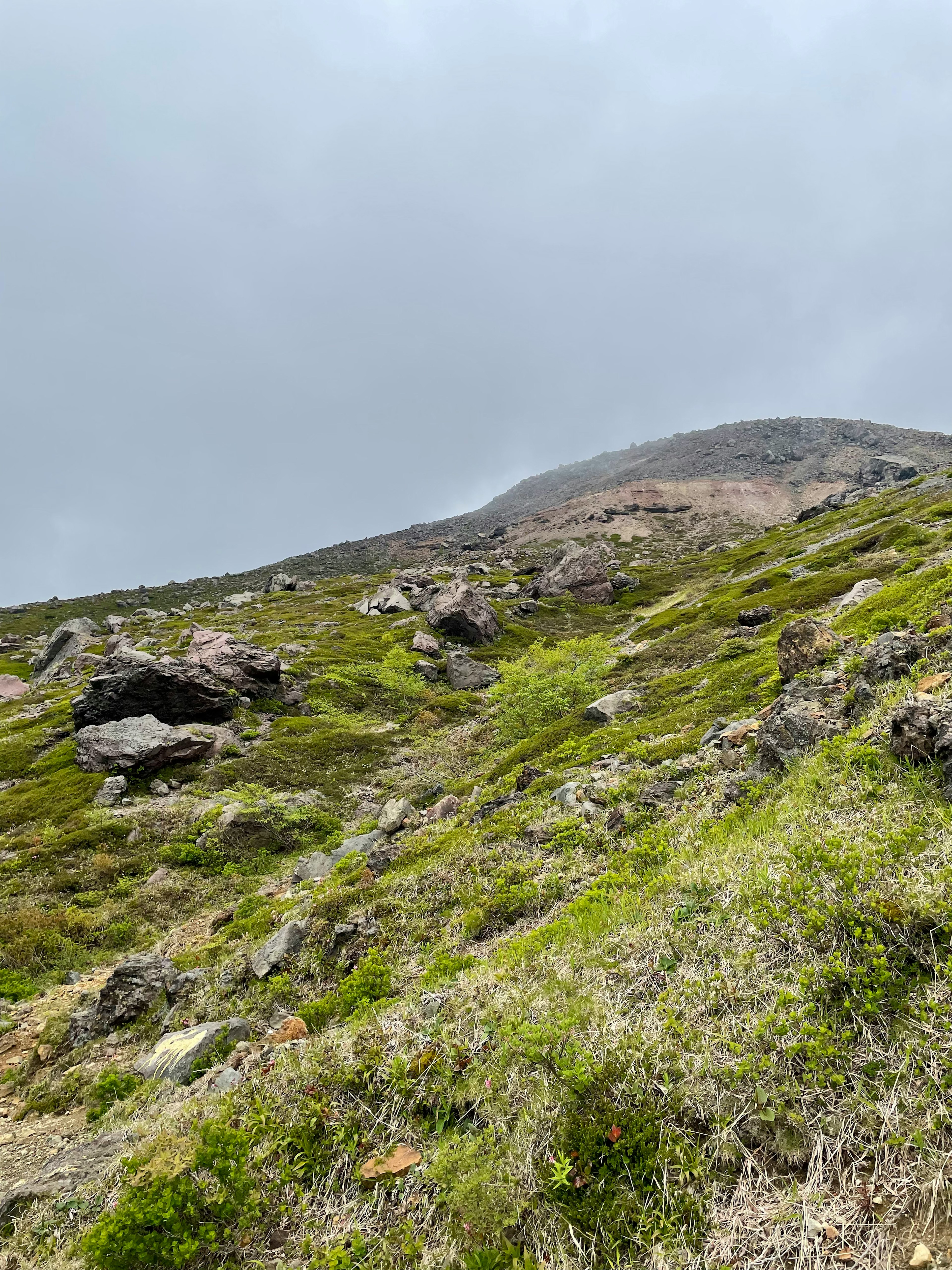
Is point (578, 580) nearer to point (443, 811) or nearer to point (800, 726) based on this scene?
point (443, 811)

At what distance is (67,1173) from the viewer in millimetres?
6195

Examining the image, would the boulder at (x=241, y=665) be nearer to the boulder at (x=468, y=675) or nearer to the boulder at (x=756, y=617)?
the boulder at (x=468, y=675)

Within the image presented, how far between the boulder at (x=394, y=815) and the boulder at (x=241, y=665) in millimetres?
23772

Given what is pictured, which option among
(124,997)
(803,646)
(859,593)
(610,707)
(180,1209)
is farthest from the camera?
(859,593)

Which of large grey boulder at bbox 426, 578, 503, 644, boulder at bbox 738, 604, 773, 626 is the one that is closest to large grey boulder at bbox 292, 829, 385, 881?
boulder at bbox 738, 604, 773, 626

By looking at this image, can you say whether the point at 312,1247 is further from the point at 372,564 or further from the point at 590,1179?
the point at 372,564

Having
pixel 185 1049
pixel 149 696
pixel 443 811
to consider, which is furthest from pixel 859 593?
pixel 149 696

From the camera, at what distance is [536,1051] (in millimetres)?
5227

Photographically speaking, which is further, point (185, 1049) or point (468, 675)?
point (468, 675)

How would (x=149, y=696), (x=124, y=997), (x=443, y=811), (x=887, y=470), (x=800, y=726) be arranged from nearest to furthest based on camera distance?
(x=800, y=726)
(x=124, y=997)
(x=443, y=811)
(x=149, y=696)
(x=887, y=470)

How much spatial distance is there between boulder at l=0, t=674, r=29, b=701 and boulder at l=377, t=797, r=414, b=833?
→ 60766 mm

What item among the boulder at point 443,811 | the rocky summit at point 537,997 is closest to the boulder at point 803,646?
the rocky summit at point 537,997

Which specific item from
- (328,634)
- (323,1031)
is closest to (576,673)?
(323,1031)

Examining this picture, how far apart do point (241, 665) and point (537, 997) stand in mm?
39380
